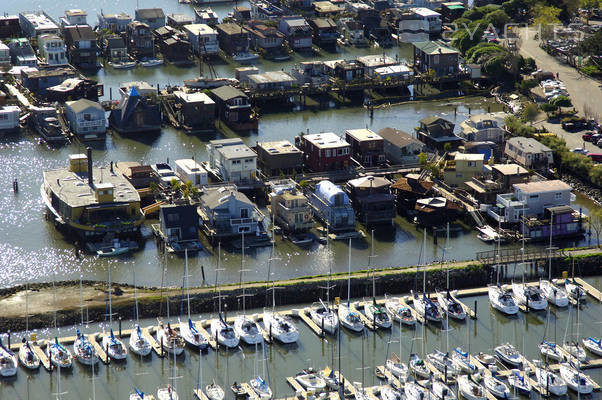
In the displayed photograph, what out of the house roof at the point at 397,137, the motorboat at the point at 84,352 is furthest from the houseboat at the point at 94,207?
the house roof at the point at 397,137

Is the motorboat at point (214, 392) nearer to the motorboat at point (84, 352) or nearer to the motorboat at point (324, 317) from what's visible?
the motorboat at point (84, 352)

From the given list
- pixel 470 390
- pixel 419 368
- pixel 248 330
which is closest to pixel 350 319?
pixel 248 330

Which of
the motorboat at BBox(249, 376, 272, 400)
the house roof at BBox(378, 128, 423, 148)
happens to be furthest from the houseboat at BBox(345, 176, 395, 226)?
the motorboat at BBox(249, 376, 272, 400)

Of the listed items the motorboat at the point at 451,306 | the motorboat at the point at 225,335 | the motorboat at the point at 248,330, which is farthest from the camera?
the motorboat at the point at 451,306

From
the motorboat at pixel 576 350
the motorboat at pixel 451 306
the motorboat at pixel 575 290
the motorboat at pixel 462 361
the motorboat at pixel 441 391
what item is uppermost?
the motorboat at pixel 441 391

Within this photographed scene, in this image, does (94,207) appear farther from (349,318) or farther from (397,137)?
(397,137)

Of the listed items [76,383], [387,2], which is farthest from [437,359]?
[387,2]

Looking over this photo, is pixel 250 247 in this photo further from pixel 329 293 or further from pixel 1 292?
pixel 1 292
